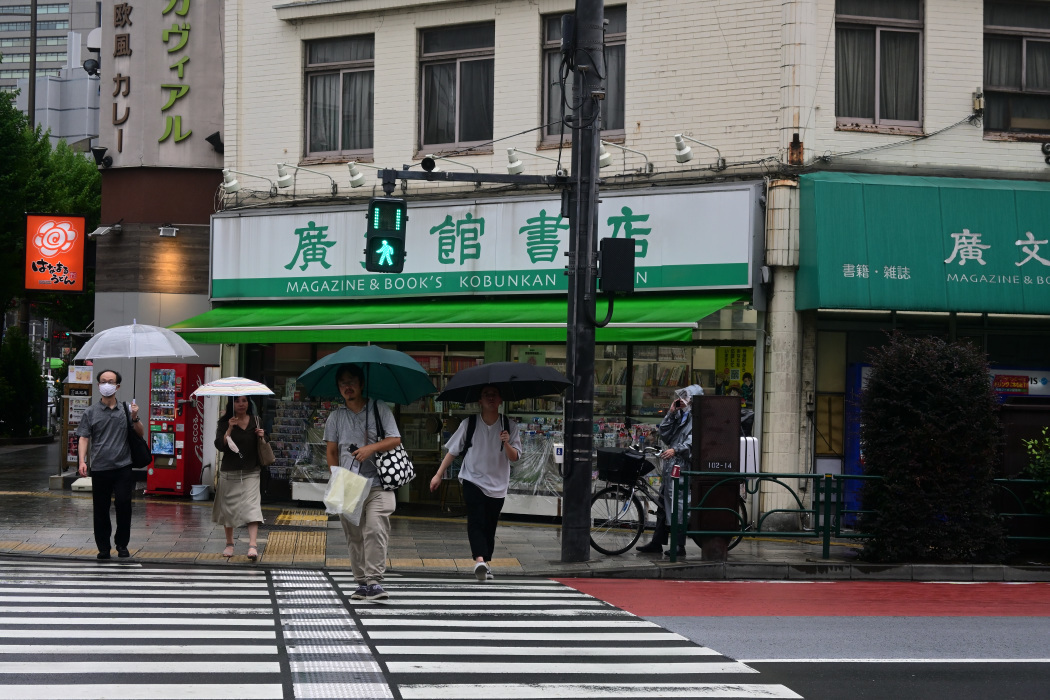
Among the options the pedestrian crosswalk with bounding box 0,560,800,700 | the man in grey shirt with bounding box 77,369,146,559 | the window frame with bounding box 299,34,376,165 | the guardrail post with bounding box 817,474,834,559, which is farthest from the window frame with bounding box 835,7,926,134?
the man in grey shirt with bounding box 77,369,146,559

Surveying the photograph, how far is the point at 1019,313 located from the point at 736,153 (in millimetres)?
4282

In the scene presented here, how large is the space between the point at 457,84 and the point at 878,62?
6.35 m

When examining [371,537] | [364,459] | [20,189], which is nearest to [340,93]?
[364,459]

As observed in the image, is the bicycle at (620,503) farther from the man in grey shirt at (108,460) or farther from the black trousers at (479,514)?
the man in grey shirt at (108,460)

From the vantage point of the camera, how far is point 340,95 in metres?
19.2

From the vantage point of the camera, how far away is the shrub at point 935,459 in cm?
1236

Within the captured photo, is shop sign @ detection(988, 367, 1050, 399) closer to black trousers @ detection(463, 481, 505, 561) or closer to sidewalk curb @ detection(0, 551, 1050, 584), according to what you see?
sidewalk curb @ detection(0, 551, 1050, 584)

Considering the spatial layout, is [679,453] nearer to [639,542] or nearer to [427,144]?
[639,542]

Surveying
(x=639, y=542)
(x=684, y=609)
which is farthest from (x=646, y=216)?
(x=684, y=609)

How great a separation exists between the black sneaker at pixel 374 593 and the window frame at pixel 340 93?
414 inches

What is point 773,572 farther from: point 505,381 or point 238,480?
point 238,480

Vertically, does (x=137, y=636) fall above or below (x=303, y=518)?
above

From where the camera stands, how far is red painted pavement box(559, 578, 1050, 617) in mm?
10039

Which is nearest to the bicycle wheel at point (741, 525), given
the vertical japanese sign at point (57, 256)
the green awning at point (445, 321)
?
the green awning at point (445, 321)
